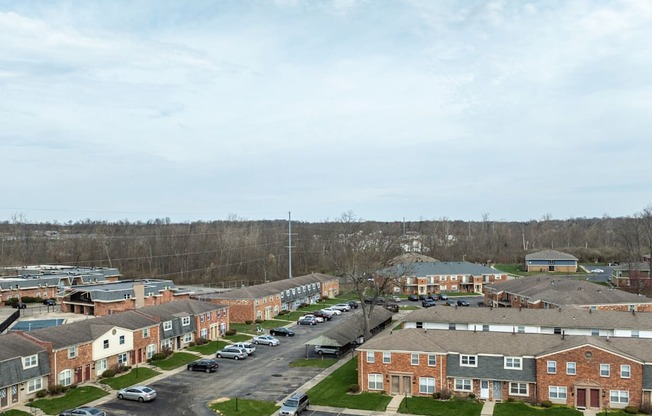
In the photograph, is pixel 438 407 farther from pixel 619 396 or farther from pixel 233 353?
pixel 233 353

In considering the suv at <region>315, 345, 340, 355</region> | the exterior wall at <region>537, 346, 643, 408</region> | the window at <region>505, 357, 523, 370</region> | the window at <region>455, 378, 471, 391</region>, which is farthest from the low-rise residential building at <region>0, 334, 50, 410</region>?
the exterior wall at <region>537, 346, 643, 408</region>

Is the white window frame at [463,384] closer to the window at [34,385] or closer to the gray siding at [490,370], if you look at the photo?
the gray siding at [490,370]

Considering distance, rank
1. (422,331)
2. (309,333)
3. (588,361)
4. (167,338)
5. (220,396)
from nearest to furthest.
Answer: (588,361), (220,396), (422,331), (167,338), (309,333)

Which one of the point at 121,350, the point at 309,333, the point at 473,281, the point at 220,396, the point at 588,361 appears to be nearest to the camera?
the point at 588,361

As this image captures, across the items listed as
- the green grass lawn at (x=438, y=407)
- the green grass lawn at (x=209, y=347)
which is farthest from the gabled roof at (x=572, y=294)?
the green grass lawn at (x=209, y=347)

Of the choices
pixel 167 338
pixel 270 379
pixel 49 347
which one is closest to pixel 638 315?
pixel 270 379

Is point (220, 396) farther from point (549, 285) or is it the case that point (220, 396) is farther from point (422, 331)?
point (549, 285)
